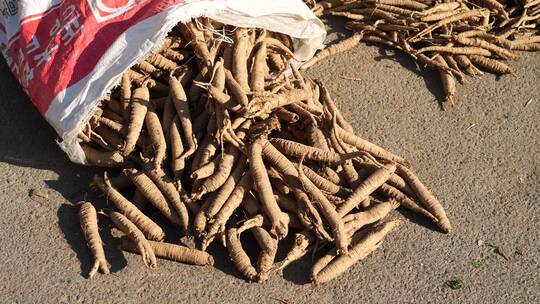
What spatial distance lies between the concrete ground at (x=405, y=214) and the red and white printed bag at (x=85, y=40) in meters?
0.43

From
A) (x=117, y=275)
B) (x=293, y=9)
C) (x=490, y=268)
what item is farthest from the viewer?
(x=293, y=9)

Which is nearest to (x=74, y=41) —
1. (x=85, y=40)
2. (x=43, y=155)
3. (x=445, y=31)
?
(x=85, y=40)

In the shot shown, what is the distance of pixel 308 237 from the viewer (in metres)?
4.29

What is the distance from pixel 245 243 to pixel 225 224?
182 mm

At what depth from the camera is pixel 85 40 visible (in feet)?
14.8

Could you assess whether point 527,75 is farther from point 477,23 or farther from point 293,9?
point 293,9

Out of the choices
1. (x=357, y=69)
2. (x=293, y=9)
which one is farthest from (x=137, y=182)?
(x=357, y=69)

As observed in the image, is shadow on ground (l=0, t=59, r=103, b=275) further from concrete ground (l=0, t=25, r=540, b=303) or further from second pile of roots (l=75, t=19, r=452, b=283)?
second pile of roots (l=75, t=19, r=452, b=283)

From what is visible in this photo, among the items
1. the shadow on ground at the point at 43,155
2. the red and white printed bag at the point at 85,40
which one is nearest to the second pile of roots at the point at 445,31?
the red and white printed bag at the point at 85,40

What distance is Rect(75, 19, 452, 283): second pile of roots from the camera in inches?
167

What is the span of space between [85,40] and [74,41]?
7 cm

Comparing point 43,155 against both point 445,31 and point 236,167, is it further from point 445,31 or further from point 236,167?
point 445,31

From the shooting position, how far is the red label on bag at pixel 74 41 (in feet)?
14.7

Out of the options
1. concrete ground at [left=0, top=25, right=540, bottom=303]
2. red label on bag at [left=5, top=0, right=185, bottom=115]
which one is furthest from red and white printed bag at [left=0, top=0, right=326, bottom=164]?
concrete ground at [left=0, top=25, right=540, bottom=303]
